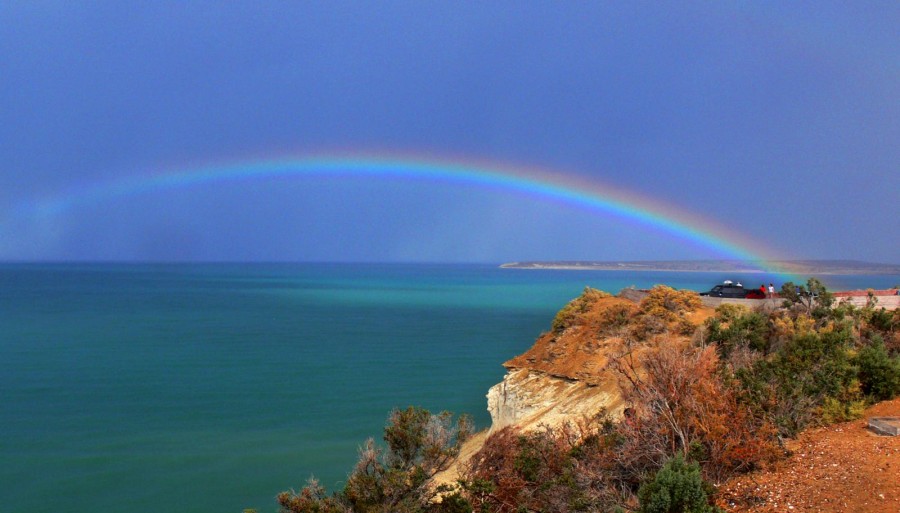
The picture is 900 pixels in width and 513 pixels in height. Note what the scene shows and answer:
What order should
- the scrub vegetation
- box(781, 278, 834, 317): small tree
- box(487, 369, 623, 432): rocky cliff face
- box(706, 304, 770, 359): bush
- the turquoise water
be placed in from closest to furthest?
1. the scrub vegetation
2. box(706, 304, 770, 359): bush
3. box(487, 369, 623, 432): rocky cliff face
4. the turquoise water
5. box(781, 278, 834, 317): small tree

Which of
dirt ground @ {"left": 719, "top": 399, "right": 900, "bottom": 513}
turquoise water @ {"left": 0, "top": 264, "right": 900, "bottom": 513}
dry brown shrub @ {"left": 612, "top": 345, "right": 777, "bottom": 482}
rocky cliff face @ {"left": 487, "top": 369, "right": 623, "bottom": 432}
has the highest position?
dry brown shrub @ {"left": 612, "top": 345, "right": 777, "bottom": 482}

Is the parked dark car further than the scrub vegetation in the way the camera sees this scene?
Yes

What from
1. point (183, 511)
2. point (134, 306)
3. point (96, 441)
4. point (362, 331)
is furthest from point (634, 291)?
point (134, 306)

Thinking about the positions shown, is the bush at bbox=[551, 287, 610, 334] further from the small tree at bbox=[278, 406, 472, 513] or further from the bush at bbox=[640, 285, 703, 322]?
the small tree at bbox=[278, 406, 472, 513]

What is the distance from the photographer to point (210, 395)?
33.1 m

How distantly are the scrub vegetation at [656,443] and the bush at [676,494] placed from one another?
17mm

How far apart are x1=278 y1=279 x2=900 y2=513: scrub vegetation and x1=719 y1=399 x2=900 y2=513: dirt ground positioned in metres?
0.35

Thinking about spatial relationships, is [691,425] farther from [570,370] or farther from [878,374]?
[570,370]

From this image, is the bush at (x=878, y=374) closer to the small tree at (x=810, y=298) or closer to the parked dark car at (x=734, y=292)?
the small tree at (x=810, y=298)

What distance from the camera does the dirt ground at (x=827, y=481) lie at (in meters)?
8.46

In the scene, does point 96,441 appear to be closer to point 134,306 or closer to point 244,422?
point 244,422

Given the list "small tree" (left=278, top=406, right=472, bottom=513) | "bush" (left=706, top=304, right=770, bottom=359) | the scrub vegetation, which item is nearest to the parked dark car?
"bush" (left=706, top=304, right=770, bottom=359)

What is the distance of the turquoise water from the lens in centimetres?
2047

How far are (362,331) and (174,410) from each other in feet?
98.5
